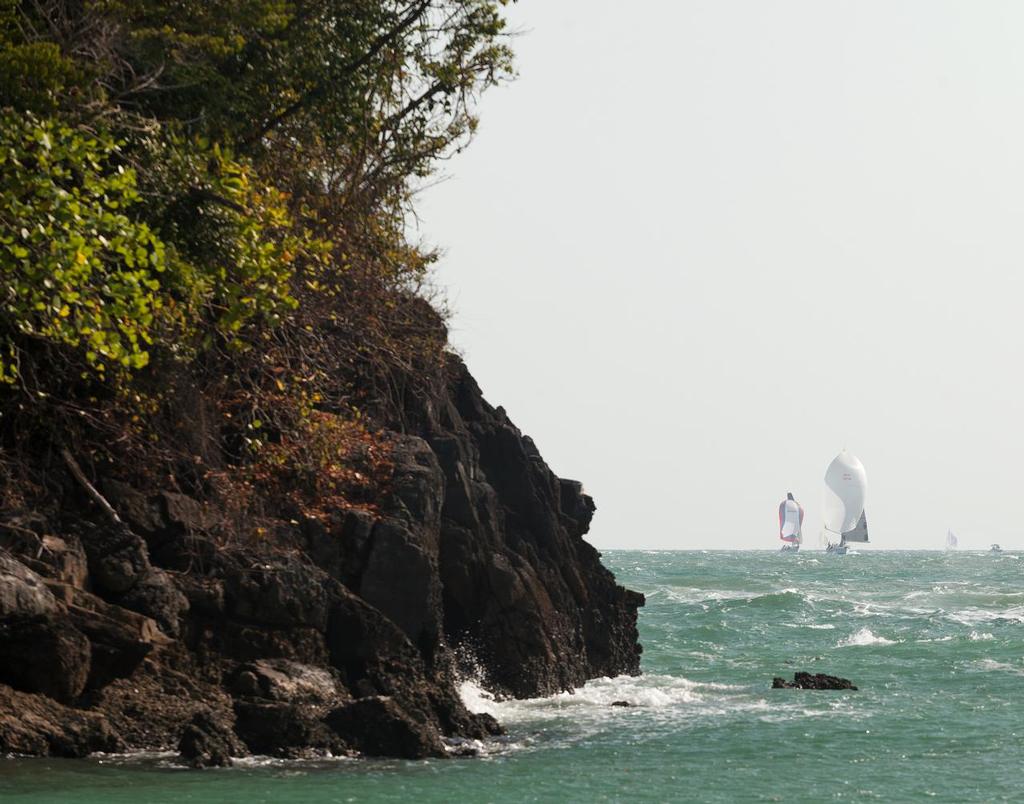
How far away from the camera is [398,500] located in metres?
22.1

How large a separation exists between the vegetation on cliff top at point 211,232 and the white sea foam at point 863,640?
76.5 ft

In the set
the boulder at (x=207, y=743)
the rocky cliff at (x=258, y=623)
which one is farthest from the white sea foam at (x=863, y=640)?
the boulder at (x=207, y=743)

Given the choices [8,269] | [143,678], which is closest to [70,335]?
[8,269]

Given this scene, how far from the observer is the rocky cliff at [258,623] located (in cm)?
1528

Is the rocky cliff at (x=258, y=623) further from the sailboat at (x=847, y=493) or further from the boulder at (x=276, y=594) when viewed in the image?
the sailboat at (x=847, y=493)

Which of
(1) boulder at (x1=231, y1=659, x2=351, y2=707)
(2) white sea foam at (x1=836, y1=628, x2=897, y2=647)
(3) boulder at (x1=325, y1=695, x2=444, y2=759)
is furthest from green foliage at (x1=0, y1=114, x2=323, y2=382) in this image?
(2) white sea foam at (x1=836, y1=628, x2=897, y2=647)

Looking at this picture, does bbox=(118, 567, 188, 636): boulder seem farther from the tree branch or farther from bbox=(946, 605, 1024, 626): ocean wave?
bbox=(946, 605, 1024, 626): ocean wave

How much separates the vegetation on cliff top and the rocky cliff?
631 mm

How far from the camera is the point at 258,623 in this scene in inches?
715

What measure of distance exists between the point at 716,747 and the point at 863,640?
81.8 feet

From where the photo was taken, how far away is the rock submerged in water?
29.2 m

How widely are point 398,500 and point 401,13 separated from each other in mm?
7508

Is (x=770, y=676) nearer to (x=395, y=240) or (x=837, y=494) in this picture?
(x=395, y=240)

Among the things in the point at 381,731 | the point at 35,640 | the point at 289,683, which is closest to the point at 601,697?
the point at 381,731
